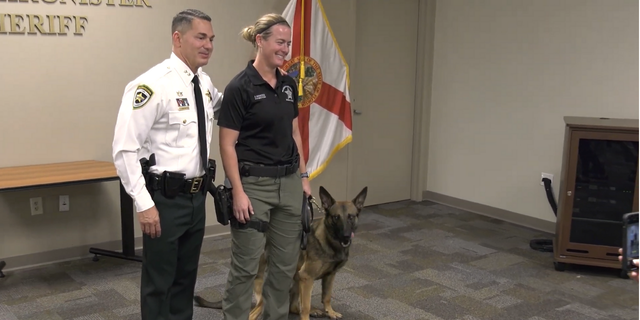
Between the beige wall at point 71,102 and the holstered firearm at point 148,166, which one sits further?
the beige wall at point 71,102

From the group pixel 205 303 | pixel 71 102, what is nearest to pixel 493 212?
pixel 205 303

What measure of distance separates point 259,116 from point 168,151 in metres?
0.40

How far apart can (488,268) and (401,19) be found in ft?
8.86

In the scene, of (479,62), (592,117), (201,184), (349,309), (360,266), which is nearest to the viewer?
(201,184)

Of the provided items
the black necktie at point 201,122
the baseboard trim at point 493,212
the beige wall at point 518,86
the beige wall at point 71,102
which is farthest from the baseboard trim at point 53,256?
the beige wall at point 518,86

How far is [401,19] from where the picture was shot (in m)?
5.64

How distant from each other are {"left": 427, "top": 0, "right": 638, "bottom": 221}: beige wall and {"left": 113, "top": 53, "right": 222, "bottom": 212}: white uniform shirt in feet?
10.9

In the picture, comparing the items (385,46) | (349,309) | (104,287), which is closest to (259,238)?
(349,309)

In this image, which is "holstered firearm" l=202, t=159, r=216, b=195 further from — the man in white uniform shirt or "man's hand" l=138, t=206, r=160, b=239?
"man's hand" l=138, t=206, r=160, b=239

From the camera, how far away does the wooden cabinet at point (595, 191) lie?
12.5 feet

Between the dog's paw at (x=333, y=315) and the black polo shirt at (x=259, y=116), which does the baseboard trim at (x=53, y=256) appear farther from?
the black polo shirt at (x=259, y=116)

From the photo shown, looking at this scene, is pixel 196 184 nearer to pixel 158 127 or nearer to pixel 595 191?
pixel 158 127

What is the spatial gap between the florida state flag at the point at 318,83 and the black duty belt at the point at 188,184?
7.94ft

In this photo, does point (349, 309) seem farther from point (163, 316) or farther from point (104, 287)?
point (104, 287)
